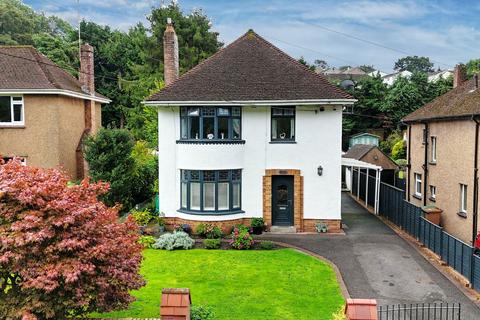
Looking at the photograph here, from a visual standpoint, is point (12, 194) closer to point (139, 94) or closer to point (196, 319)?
point (196, 319)

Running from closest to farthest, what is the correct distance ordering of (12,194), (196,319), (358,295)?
(12,194) → (196,319) → (358,295)

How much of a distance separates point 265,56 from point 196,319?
15.2 metres

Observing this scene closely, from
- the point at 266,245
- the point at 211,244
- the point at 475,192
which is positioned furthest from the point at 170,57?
the point at 475,192

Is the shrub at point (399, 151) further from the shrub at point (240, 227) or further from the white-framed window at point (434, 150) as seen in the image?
the shrub at point (240, 227)

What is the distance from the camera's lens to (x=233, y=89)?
2045 centimetres

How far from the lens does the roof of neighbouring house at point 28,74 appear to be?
74.5ft

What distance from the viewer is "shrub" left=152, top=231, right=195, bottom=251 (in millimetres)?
18000

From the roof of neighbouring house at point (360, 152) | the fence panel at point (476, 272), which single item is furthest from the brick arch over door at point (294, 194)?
the roof of neighbouring house at point (360, 152)

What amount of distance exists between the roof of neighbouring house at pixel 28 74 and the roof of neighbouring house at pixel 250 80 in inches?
269

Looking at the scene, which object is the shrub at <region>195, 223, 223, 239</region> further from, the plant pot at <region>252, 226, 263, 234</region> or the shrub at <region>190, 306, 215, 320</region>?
the shrub at <region>190, 306, 215, 320</region>

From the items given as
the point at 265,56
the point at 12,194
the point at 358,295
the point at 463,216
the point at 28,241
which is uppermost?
the point at 265,56

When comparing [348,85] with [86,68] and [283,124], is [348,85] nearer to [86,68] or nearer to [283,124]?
[86,68]

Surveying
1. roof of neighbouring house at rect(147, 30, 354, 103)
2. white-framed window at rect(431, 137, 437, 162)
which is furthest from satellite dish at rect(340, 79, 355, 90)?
roof of neighbouring house at rect(147, 30, 354, 103)

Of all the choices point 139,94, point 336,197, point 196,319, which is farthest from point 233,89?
point 139,94
